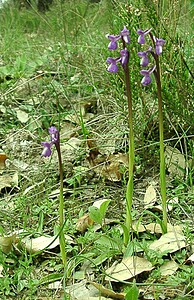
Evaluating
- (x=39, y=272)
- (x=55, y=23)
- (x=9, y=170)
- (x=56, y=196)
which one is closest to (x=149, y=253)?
(x=39, y=272)

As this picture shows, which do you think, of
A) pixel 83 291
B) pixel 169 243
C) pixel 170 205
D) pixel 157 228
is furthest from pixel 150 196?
pixel 83 291

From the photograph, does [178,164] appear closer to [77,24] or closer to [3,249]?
[3,249]

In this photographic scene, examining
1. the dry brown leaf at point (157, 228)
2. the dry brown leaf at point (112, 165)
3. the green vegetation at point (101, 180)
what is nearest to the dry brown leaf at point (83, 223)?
the green vegetation at point (101, 180)

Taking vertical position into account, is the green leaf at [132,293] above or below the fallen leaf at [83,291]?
above

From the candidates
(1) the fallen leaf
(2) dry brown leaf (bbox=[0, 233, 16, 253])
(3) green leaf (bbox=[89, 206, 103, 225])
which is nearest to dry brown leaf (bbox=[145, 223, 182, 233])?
(3) green leaf (bbox=[89, 206, 103, 225])

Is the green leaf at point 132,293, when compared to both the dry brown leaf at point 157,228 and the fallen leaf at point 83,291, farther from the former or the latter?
the dry brown leaf at point 157,228

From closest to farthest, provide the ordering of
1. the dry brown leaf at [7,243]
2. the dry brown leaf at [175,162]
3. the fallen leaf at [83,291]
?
the fallen leaf at [83,291] < the dry brown leaf at [7,243] < the dry brown leaf at [175,162]
